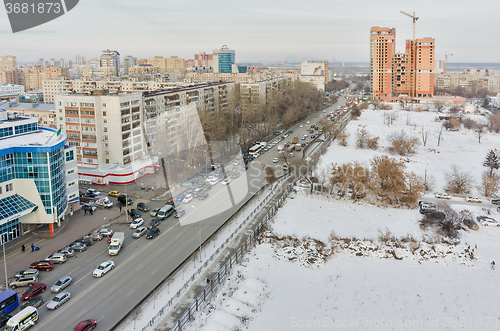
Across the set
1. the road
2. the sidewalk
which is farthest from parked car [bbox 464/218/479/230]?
the sidewalk

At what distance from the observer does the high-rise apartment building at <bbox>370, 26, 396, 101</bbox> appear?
50.0m

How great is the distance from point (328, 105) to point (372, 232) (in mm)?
37319

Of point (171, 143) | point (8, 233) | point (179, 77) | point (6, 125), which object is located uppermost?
point (179, 77)

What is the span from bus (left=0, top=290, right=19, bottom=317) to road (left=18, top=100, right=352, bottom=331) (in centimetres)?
60

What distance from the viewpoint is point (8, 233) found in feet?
37.0

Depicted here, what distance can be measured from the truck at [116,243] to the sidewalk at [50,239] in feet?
5.40

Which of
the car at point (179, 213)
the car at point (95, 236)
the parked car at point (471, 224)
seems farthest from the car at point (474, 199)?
the car at point (95, 236)

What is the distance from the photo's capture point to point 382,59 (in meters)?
50.6

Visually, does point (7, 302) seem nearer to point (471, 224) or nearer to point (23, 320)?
point (23, 320)

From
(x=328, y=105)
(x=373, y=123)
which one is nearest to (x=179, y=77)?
(x=328, y=105)

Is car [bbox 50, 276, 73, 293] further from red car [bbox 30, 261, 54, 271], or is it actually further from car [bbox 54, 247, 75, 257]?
car [bbox 54, 247, 75, 257]

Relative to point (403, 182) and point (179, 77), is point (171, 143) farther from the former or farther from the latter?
point (179, 77)

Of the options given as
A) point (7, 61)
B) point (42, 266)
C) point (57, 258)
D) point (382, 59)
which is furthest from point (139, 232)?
point (7, 61)

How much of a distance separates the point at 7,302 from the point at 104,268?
7.30 feet
